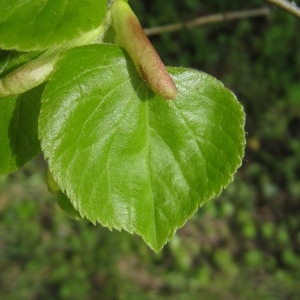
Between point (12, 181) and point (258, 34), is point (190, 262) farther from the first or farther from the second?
point (258, 34)

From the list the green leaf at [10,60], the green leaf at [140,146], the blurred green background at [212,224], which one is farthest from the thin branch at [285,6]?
the blurred green background at [212,224]

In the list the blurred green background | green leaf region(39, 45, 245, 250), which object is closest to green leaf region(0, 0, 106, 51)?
green leaf region(39, 45, 245, 250)

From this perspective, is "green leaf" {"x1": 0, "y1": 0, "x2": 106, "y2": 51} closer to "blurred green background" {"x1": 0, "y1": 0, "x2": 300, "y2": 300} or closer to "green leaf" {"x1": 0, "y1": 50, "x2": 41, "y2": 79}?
"green leaf" {"x1": 0, "y1": 50, "x2": 41, "y2": 79}

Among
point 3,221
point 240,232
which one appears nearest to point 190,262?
point 240,232

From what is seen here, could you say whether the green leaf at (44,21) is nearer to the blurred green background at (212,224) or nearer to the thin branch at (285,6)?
the thin branch at (285,6)

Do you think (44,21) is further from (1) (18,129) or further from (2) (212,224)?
(2) (212,224)

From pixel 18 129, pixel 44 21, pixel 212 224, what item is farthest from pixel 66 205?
pixel 212 224

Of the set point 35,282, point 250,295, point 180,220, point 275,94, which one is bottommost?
point 250,295

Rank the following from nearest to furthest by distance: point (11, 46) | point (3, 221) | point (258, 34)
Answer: point (11, 46) → point (3, 221) → point (258, 34)
